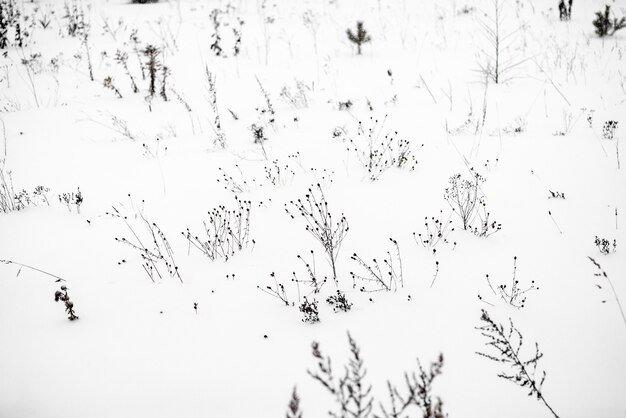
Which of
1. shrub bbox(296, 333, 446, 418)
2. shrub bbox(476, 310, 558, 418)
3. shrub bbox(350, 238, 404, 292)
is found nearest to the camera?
shrub bbox(296, 333, 446, 418)

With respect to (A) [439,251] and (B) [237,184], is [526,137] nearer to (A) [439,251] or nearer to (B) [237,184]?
(A) [439,251]

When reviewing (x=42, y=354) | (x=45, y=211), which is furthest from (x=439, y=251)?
(x=45, y=211)

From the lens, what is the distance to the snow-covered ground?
76.3 inches

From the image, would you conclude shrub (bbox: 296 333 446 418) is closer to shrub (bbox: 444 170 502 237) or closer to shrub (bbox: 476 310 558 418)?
shrub (bbox: 476 310 558 418)

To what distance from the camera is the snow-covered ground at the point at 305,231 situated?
1938 mm

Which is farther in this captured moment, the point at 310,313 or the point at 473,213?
the point at 473,213

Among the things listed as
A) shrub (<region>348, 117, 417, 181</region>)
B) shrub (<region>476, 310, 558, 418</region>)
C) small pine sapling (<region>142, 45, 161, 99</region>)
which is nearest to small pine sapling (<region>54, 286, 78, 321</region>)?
shrub (<region>476, 310, 558, 418</region>)

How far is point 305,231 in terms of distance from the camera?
10.2 ft

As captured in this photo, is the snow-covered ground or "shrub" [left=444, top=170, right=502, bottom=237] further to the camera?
"shrub" [left=444, top=170, right=502, bottom=237]

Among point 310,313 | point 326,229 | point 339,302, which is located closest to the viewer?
point 310,313

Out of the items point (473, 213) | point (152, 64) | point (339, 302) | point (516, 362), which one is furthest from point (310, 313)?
point (152, 64)

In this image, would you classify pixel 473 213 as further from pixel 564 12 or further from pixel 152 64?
pixel 564 12

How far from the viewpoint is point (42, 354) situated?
2.14 m

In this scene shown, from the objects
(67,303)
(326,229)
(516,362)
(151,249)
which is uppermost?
(151,249)
